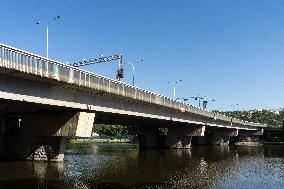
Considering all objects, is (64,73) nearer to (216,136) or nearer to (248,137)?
(216,136)

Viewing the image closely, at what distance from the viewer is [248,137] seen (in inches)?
6088

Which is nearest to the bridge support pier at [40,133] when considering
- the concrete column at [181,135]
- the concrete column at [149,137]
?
the concrete column at [149,137]

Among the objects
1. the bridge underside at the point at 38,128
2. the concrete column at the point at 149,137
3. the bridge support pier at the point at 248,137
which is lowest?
the bridge support pier at the point at 248,137

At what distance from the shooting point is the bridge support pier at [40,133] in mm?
44375

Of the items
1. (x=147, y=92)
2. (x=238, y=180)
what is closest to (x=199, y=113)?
(x=147, y=92)

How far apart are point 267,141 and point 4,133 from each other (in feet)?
462

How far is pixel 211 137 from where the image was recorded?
137 meters

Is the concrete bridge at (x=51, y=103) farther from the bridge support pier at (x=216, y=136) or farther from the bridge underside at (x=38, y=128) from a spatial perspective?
the bridge support pier at (x=216, y=136)

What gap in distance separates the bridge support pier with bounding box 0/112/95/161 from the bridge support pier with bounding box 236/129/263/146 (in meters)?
111

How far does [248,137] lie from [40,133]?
121 meters

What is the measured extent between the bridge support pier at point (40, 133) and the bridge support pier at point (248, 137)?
111 meters

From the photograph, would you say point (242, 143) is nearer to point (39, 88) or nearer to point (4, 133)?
point (4, 133)

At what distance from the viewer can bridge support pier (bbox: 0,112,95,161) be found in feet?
146

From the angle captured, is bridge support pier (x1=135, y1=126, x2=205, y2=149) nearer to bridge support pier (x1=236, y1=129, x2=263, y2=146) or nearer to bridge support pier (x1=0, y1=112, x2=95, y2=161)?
bridge support pier (x1=0, y1=112, x2=95, y2=161)
